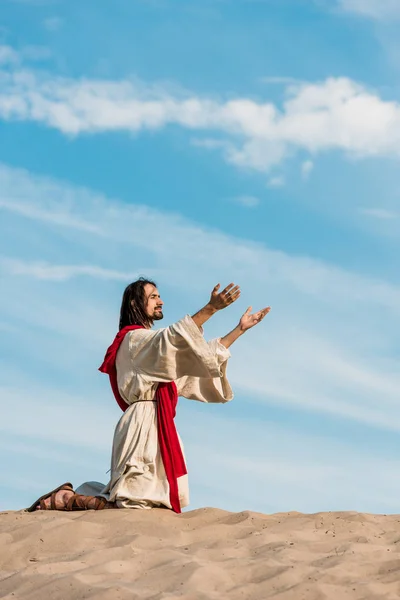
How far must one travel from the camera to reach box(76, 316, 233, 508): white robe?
769 centimetres

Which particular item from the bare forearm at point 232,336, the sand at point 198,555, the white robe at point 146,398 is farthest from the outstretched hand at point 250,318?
the sand at point 198,555

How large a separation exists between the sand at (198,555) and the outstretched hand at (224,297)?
1.70m

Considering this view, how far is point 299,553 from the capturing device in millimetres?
5914

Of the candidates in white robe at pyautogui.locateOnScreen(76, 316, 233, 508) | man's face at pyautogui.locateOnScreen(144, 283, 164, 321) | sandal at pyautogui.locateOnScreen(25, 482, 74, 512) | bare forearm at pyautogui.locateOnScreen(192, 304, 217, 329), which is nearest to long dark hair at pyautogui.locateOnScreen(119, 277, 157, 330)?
man's face at pyautogui.locateOnScreen(144, 283, 164, 321)

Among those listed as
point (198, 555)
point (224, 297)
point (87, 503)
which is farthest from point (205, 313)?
point (198, 555)

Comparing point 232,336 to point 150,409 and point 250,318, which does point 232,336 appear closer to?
point 250,318

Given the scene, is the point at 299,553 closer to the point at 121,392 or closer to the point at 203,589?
the point at 203,589

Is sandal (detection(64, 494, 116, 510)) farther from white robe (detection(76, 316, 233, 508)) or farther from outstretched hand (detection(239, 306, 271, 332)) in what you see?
outstretched hand (detection(239, 306, 271, 332))

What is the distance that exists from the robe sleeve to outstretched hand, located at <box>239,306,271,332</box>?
1.12ft

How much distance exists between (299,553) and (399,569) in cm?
65

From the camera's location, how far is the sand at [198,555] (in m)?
5.30

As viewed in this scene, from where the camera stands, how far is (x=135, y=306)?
332 inches

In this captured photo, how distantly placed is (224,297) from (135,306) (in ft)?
3.52

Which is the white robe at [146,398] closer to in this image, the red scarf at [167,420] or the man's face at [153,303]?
the red scarf at [167,420]
